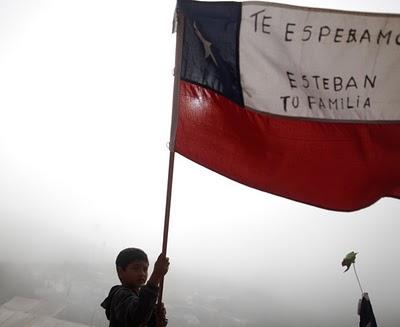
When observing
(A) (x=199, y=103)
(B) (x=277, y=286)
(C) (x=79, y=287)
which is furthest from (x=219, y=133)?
(B) (x=277, y=286)

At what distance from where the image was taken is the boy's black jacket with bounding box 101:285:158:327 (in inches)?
107

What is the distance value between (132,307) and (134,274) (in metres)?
0.53

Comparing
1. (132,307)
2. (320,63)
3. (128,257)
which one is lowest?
(132,307)

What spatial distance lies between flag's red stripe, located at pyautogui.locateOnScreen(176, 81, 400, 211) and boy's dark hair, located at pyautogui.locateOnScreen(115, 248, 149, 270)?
113 cm

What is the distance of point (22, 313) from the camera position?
4009 centimetres

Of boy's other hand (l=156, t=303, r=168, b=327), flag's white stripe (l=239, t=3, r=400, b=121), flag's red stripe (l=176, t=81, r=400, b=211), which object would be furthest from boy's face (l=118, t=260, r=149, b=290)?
flag's white stripe (l=239, t=3, r=400, b=121)

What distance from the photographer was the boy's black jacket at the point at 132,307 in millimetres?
2721

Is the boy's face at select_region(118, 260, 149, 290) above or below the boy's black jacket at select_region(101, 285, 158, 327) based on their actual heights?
above

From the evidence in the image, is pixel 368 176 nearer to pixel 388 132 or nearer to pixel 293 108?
pixel 388 132

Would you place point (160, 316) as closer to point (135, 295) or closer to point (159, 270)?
point (135, 295)

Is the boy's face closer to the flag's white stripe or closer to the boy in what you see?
the boy

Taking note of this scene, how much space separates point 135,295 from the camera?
3043mm

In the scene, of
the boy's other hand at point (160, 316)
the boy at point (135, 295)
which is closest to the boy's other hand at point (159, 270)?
the boy at point (135, 295)

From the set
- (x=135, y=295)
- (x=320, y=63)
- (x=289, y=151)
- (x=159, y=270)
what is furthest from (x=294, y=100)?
(x=135, y=295)
